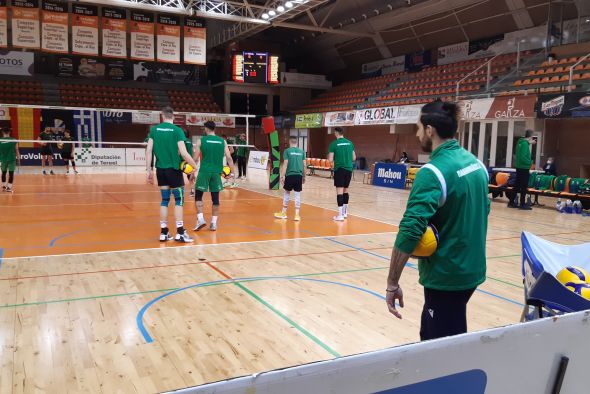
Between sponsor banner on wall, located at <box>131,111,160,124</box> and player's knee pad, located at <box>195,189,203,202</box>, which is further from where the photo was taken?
sponsor banner on wall, located at <box>131,111,160,124</box>

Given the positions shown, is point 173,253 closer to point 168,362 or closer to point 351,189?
point 168,362

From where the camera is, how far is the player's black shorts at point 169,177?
21.7 ft

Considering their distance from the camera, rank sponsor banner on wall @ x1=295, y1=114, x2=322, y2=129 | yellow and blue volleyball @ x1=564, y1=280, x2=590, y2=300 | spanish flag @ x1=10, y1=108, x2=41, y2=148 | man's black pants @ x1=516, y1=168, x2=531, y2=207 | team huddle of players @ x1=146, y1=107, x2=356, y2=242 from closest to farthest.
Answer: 1. yellow and blue volleyball @ x1=564, y1=280, x2=590, y2=300
2. team huddle of players @ x1=146, y1=107, x2=356, y2=242
3. man's black pants @ x1=516, y1=168, x2=531, y2=207
4. spanish flag @ x1=10, y1=108, x2=41, y2=148
5. sponsor banner on wall @ x1=295, y1=114, x2=322, y2=129

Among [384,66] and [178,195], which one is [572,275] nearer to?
[178,195]

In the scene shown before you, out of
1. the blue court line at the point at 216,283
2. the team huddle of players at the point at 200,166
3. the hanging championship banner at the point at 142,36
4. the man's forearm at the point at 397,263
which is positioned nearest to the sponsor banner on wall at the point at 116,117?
the hanging championship banner at the point at 142,36

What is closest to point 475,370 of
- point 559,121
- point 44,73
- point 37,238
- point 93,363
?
point 93,363

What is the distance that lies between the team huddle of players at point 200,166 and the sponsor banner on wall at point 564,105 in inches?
306

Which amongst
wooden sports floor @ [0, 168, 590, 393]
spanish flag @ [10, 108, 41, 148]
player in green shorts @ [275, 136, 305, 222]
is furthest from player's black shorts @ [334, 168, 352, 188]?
spanish flag @ [10, 108, 41, 148]

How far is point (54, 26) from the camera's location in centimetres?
1415

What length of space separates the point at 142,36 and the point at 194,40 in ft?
5.42

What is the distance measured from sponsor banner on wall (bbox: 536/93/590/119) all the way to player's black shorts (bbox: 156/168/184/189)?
436 inches

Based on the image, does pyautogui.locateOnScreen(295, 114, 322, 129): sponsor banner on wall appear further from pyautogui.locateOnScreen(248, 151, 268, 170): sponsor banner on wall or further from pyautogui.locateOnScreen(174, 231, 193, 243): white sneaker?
pyautogui.locateOnScreen(174, 231, 193, 243): white sneaker

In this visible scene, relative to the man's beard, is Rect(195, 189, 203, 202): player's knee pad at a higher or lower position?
lower

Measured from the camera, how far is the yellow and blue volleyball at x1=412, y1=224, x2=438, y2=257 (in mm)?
2141
